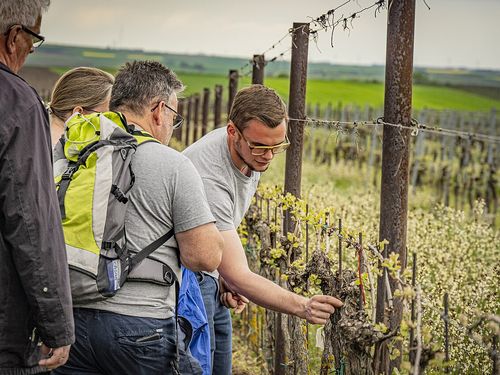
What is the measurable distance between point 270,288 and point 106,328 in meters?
0.71

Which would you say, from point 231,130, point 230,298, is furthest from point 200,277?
point 231,130

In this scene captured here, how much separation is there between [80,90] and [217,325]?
135 centimetres

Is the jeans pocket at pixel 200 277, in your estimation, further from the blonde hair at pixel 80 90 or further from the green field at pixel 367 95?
the green field at pixel 367 95

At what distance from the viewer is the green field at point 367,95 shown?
7100 centimetres

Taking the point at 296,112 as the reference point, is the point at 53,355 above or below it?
below

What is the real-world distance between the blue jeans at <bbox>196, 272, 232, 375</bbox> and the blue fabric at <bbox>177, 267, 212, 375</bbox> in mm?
364

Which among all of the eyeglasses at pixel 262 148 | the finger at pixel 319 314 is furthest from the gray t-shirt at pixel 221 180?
the finger at pixel 319 314

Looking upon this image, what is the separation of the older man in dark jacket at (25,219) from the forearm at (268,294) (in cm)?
87

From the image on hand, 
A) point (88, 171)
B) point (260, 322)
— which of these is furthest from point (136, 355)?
point (260, 322)

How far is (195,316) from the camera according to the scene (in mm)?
3363

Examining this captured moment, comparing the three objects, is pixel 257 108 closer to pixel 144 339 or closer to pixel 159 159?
pixel 159 159

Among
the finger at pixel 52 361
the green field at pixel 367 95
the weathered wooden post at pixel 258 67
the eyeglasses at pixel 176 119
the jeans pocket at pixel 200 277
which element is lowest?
the finger at pixel 52 361

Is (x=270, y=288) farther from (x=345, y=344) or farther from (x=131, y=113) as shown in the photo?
(x=131, y=113)

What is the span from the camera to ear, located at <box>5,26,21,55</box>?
2598 millimetres
